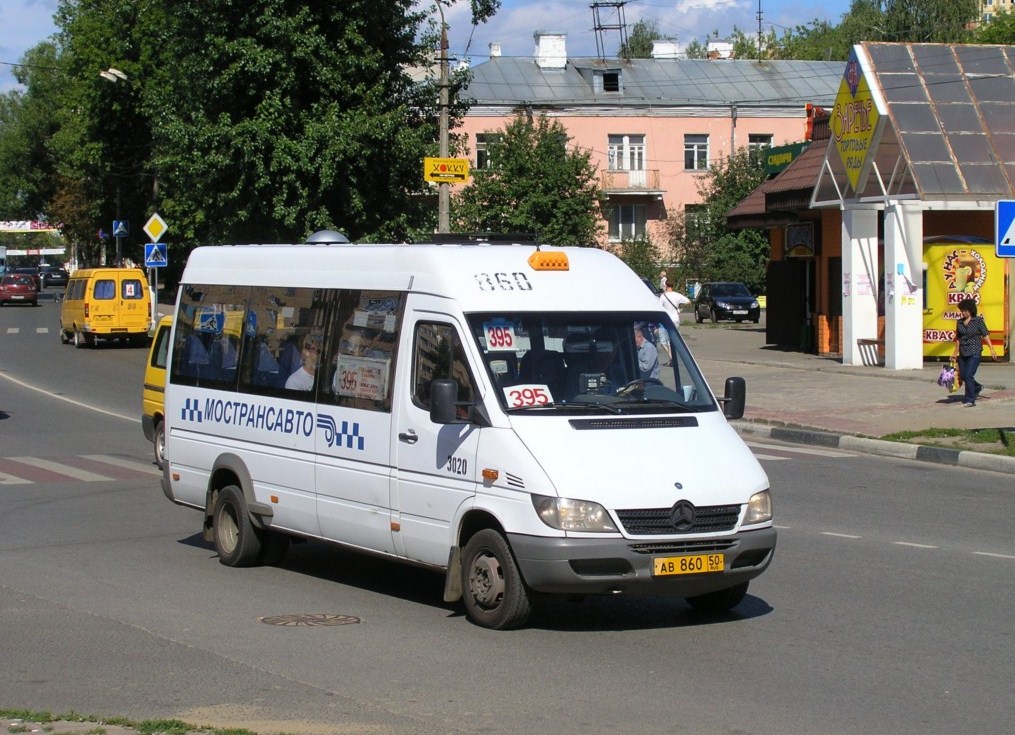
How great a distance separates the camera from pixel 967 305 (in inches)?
803

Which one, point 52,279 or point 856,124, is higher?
point 856,124

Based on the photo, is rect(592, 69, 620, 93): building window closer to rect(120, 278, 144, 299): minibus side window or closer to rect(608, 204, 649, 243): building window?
rect(608, 204, 649, 243): building window

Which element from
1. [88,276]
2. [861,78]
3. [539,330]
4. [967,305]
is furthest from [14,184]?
[539,330]

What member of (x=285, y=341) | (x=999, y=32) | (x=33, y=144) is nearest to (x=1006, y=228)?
(x=285, y=341)

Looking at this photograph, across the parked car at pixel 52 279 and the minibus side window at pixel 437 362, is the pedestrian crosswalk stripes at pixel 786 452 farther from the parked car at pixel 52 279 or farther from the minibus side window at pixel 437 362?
the parked car at pixel 52 279

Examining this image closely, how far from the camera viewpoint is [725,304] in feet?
172

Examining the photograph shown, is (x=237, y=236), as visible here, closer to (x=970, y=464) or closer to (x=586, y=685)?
(x=970, y=464)

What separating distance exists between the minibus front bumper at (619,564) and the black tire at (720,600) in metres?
0.60

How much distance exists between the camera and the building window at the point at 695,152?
68188 millimetres

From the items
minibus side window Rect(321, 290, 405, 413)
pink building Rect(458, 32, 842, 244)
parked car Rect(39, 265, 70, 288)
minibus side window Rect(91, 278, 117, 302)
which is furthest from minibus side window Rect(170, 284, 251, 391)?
parked car Rect(39, 265, 70, 288)

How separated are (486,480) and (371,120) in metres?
21.7

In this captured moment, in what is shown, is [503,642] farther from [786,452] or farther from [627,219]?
[627,219]

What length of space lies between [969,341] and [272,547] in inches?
536

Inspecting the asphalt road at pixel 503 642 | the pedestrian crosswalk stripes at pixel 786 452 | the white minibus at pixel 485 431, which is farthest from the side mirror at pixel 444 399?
the pedestrian crosswalk stripes at pixel 786 452
